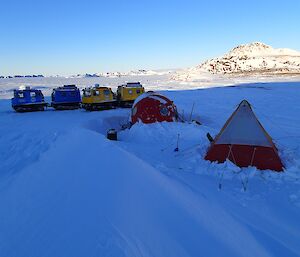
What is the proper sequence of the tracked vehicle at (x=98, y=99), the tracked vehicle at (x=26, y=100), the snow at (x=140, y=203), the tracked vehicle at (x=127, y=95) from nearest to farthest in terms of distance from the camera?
the snow at (x=140, y=203), the tracked vehicle at (x=98, y=99), the tracked vehicle at (x=26, y=100), the tracked vehicle at (x=127, y=95)

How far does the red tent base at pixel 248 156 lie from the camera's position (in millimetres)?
8234

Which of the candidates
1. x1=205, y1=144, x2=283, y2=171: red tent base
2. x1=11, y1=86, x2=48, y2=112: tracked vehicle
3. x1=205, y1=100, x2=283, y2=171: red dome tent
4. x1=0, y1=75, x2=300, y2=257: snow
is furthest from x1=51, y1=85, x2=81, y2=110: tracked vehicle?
x1=205, y1=144, x2=283, y2=171: red tent base

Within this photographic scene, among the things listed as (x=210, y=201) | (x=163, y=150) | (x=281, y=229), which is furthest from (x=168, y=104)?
(x=281, y=229)

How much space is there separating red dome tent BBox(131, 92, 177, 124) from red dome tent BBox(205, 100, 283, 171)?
546 centimetres

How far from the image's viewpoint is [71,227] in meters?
5.09

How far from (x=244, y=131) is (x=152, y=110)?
5984 mm

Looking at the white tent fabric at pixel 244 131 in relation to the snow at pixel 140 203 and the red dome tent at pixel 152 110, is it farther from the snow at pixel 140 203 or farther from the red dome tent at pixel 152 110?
the red dome tent at pixel 152 110

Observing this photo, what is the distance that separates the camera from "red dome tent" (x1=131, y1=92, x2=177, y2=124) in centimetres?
1405

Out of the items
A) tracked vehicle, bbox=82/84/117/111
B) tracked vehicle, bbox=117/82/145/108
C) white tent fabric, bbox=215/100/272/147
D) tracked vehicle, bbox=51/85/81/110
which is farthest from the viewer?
tracked vehicle, bbox=51/85/81/110

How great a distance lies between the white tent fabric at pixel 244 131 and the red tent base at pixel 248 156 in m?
0.14

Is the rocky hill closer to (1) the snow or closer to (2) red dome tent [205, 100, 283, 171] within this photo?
(2) red dome tent [205, 100, 283, 171]

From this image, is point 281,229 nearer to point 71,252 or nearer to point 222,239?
point 222,239

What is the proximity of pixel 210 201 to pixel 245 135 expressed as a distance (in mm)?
2749

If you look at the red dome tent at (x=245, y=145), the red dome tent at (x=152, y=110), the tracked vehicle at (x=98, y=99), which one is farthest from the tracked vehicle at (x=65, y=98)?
the red dome tent at (x=245, y=145)
